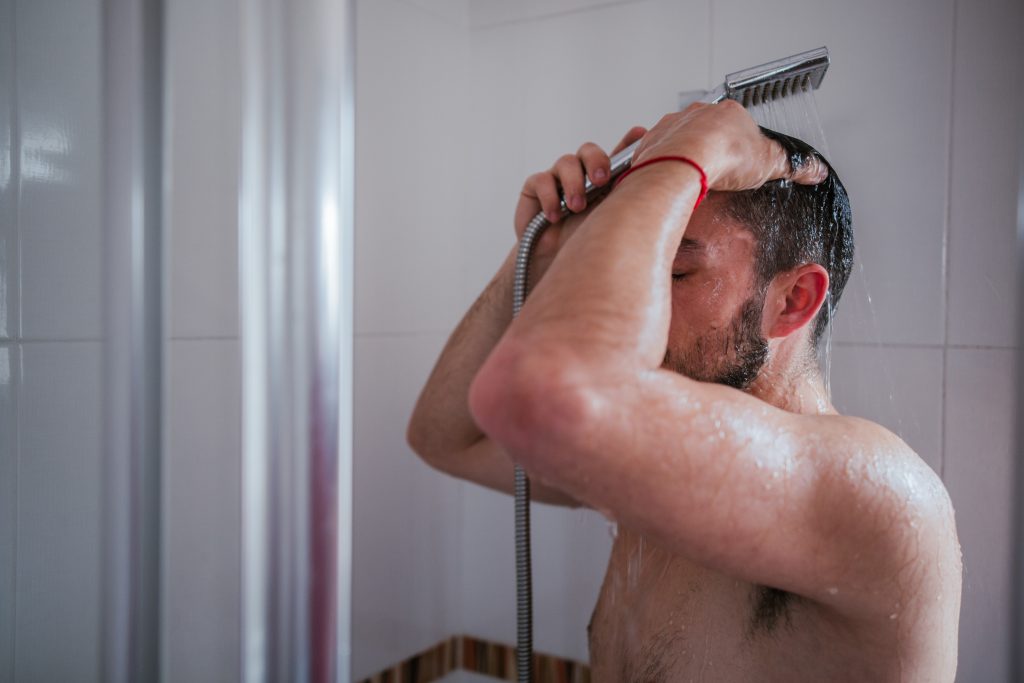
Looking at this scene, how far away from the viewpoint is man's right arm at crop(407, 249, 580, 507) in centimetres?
95

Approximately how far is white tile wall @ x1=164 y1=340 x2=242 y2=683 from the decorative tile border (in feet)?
1.28

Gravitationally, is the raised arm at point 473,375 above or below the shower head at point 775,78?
below

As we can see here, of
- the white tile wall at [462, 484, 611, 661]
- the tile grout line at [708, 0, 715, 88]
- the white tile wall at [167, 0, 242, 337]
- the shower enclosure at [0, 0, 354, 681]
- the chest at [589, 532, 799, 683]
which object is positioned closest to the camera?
the shower enclosure at [0, 0, 354, 681]

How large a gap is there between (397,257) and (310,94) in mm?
1012

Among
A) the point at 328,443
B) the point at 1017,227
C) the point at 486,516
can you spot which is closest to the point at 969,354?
the point at 1017,227

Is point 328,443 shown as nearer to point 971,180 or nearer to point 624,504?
point 624,504

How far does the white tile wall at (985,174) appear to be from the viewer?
0.96 m

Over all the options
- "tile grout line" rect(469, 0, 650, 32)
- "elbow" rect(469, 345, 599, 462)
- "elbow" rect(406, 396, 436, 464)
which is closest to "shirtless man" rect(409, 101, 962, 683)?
"elbow" rect(469, 345, 599, 462)

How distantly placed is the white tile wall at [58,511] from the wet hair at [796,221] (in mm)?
711

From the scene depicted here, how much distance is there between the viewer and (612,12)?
48.9 inches

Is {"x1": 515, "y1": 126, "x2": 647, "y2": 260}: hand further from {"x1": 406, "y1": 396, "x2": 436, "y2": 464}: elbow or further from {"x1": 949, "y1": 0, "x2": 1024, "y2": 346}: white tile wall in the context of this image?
{"x1": 949, "y1": 0, "x2": 1024, "y2": 346}: white tile wall

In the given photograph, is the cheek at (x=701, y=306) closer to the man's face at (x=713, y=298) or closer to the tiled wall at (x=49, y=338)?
the man's face at (x=713, y=298)

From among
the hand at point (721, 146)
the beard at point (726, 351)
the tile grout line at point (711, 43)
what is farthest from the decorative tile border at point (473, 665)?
the tile grout line at point (711, 43)

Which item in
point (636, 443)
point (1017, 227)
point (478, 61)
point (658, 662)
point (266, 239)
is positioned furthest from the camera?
point (478, 61)
